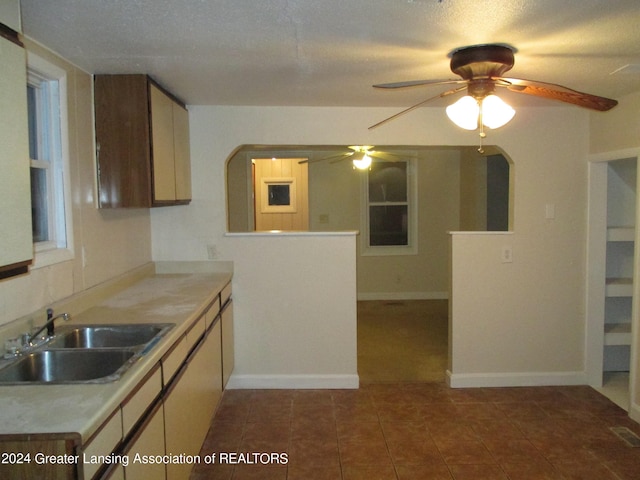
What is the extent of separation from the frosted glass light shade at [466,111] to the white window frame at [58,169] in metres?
1.90

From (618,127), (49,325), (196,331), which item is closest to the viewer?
(49,325)

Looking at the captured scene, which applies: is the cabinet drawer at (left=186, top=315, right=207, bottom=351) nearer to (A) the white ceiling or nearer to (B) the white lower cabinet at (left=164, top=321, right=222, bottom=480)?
(B) the white lower cabinet at (left=164, top=321, right=222, bottom=480)

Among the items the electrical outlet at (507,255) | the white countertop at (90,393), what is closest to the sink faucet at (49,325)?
the white countertop at (90,393)

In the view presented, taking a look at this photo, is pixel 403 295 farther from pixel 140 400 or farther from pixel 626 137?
pixel 140 400

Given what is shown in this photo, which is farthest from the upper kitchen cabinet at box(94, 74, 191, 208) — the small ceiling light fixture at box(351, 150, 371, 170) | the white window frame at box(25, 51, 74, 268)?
the small ceiling light fixture at box(351, 150, 371, 170)

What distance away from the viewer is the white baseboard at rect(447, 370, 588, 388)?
4141mm

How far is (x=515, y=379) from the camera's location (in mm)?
4168

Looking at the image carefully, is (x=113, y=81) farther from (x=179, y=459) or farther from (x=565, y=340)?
(x=565, y=340)

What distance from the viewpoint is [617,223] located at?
4383 mm

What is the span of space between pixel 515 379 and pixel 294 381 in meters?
1.77

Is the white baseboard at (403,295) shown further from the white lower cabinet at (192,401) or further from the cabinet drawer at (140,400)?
the cabinet drawer at (140,400)

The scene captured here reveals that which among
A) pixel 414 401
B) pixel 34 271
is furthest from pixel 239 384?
pixel 34 271

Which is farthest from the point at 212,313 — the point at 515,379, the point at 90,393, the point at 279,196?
the point at 279,196

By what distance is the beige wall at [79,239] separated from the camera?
88.7 inches
